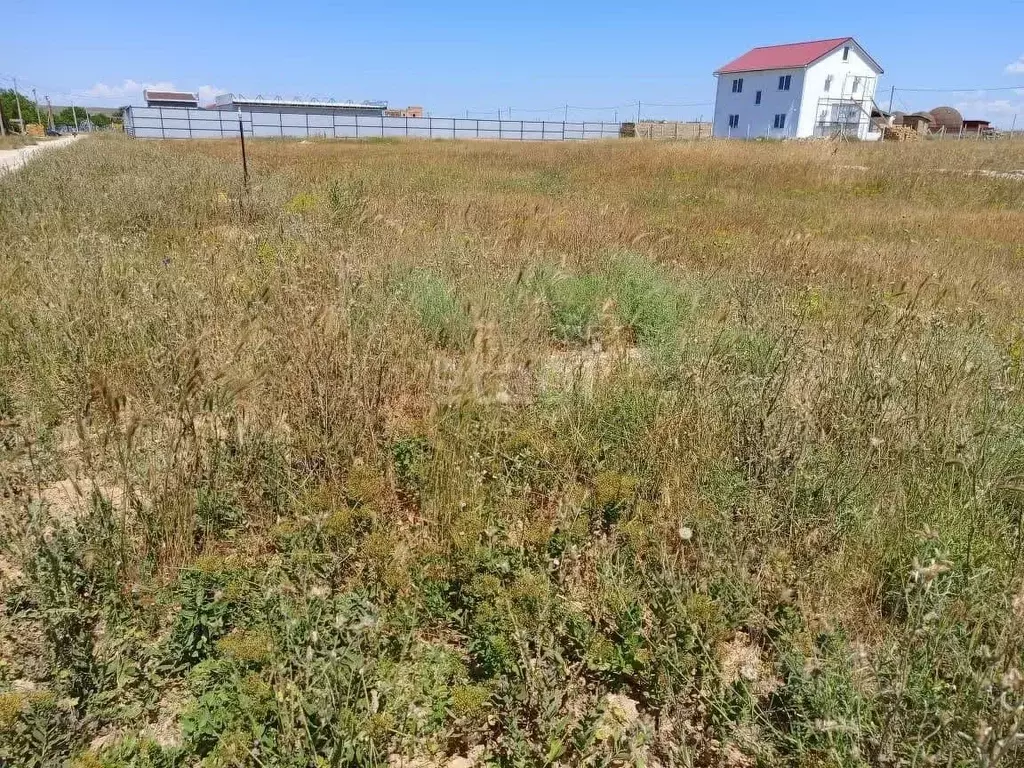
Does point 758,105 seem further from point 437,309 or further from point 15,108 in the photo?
point 15,108

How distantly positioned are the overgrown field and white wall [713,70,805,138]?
151ft

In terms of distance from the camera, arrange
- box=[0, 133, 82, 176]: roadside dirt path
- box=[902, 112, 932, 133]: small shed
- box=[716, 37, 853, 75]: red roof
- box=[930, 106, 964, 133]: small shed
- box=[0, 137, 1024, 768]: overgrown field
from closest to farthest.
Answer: box=[0, 137, 1024, 768]: overgrown field → box=[0, 133, 82, 176]: roadside dirt path → box=[716, 37, 853, 75]: red roof → box=[902, 112, 932, 133]: small shed → box=[930, 106, 964, 133]: small shed

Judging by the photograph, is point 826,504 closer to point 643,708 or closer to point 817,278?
point 643,708

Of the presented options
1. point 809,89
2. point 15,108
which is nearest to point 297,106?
point 15,108

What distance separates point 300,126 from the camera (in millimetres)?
49688

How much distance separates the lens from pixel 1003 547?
2.45 metres

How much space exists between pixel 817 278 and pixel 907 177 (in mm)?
10431

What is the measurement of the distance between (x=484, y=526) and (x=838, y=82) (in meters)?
52.3

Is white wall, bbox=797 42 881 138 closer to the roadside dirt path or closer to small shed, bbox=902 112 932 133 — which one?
small shed, bbox=902 112 932 133

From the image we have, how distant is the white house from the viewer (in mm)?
43125

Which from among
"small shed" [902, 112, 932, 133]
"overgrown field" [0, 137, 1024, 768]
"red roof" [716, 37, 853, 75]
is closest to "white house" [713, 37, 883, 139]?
"red roof" [716, 37, 853, 75]

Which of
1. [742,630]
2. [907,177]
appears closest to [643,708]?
[742,630]

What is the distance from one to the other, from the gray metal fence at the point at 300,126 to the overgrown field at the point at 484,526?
43642 mm

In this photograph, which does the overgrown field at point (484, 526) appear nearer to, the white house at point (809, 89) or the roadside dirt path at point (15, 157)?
the roadside dirt path at point (15, 157)
